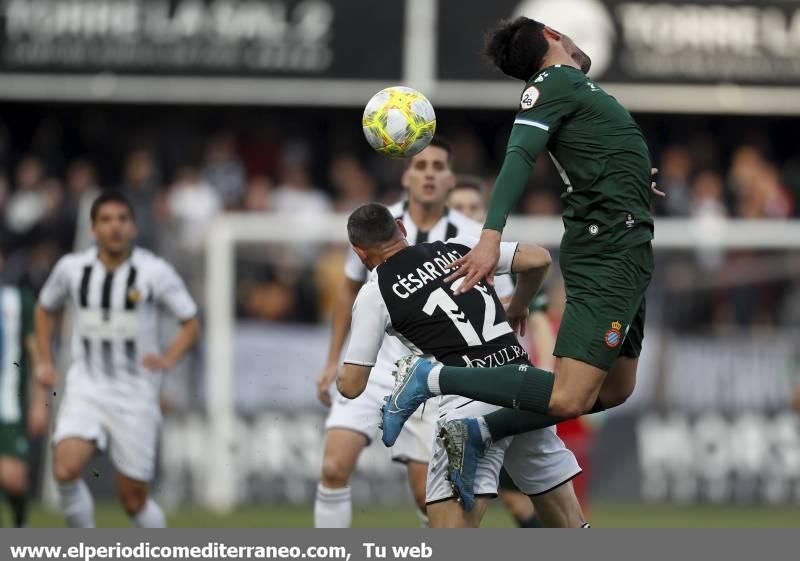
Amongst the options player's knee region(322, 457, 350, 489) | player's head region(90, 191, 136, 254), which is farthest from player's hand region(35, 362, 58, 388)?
player's knee region(322, 457, 350, 489)

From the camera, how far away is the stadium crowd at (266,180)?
52.6 ft

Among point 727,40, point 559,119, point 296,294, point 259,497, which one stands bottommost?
point 259,497

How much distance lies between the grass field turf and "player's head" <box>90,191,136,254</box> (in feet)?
9.87

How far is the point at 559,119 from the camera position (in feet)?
24.1

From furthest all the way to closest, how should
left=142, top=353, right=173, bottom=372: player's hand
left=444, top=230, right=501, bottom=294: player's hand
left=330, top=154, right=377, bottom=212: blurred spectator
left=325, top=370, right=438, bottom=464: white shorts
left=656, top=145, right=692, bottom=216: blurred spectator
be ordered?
left=656, top=145, right=692, bottom=216: blurred spectator → left=330, top=154, right=377, bottom=212: blurred spectator → left=142, top=353, right=173, bottom=372: player's hand → left=325, top=370, right=438, bottom=464: white shorts → left=444, top=230, right=501, bottom=294: player's hand

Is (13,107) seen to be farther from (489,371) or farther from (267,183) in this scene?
(489,371)

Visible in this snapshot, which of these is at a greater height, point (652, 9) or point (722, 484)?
point (652, 9)

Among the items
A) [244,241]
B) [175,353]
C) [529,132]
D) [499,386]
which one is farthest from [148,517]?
[244,241]

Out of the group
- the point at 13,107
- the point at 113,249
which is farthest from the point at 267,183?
the point at 113,249

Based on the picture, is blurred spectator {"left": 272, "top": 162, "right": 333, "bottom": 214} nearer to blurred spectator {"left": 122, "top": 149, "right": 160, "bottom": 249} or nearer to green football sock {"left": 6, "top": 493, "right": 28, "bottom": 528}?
blurred spectator {"left": 122, "top": 149, "right": 160, "bottom": 249}

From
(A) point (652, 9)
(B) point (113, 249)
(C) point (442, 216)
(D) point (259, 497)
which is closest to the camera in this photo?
(C) point (442, 216)

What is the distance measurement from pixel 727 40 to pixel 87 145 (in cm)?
813

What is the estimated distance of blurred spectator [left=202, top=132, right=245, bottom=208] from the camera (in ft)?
60.3

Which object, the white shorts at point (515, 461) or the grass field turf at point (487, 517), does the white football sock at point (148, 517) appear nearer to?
the grass field turf at point (487, 517)
